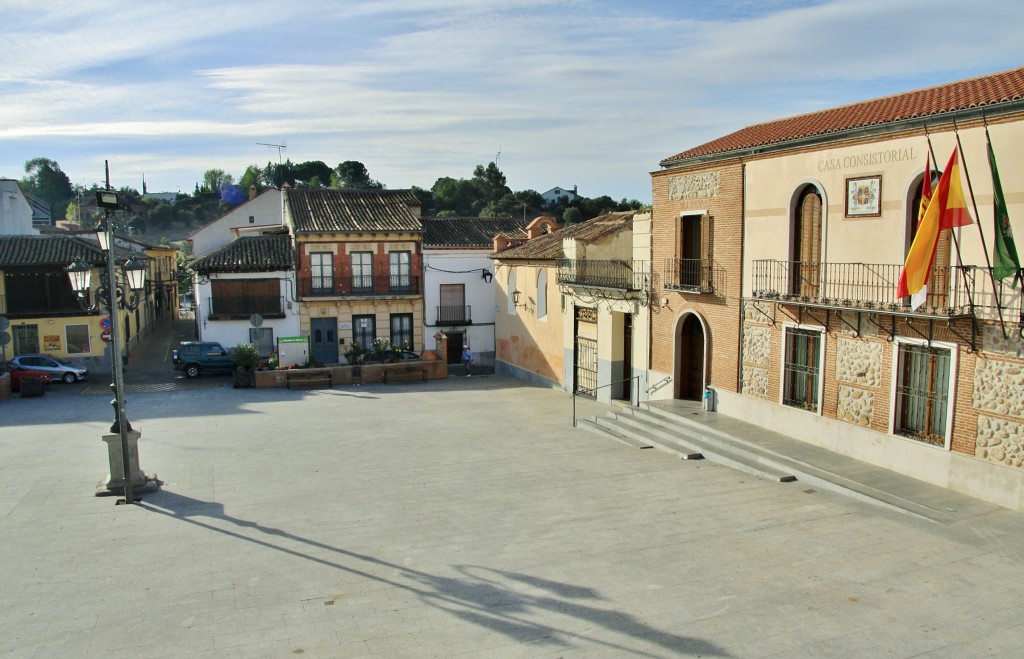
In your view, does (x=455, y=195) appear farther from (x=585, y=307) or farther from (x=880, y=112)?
(x=880, y=112)

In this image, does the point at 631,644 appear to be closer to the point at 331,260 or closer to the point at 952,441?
the point at 952,441

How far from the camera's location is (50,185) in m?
108

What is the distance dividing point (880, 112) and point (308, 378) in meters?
21.1

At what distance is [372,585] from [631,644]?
348 centimetres

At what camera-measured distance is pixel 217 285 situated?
32.6 metres

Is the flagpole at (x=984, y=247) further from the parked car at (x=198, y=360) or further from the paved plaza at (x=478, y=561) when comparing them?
the parked car at (x=198, y=360)

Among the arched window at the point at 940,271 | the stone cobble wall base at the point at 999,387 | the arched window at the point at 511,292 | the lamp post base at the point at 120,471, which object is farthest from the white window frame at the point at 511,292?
the stone cobble wall base at the point at 999,387

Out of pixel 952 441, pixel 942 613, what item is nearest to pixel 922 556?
pixel 942 613

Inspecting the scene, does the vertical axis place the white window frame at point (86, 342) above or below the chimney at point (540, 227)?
below

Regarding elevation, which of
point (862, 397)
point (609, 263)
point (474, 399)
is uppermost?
point (609, 263)

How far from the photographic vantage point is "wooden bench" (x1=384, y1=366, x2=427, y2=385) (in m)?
29.4

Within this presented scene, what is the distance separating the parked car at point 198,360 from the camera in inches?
1174

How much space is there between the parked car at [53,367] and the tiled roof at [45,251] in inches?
153

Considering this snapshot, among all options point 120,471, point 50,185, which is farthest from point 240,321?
point 50,185
